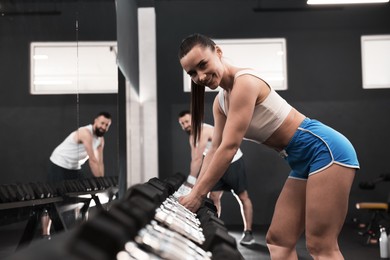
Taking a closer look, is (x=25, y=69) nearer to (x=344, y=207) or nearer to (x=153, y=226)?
(x=344, y=207)

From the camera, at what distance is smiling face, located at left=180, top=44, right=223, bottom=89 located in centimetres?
197

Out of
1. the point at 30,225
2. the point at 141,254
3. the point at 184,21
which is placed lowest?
the point at 30,225

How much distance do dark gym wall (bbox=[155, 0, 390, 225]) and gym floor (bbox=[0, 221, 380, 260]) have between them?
1136 millimetres

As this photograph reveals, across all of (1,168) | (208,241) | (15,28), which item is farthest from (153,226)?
(15,28)

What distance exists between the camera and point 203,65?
1989 mm

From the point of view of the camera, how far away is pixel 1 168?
2750 mm

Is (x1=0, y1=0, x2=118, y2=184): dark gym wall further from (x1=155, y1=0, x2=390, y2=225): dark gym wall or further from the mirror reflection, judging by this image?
(x1=155, y1=0, x2=390, y2=225): dark gym wall

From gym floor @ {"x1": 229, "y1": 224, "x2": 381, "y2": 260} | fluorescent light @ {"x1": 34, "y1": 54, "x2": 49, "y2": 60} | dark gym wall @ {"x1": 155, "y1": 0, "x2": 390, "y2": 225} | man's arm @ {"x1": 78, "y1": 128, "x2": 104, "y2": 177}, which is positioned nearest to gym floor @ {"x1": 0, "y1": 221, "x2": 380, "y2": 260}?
gym floor @ {"x1": 229, "y1": 224, "x2": 381, "y2": 260}

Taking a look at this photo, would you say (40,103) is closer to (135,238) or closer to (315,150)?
(315,150)

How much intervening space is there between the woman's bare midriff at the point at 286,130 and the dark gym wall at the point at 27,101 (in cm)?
129

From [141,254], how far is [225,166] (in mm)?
1179

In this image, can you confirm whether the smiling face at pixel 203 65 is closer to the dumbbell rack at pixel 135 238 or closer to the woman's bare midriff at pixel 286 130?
the woman's bare midriff at pixel 286 130

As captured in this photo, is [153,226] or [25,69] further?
[25,69]

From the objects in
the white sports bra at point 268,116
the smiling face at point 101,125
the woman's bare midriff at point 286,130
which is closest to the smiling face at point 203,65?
the white sports bra at point 268,116
